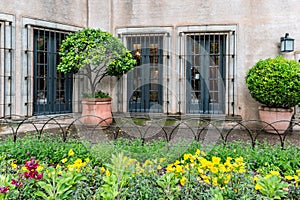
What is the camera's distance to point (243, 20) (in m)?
6.16

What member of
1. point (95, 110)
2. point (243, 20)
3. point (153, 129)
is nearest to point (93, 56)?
point (95, 110)

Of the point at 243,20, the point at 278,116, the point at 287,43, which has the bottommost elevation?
the point at 278,116

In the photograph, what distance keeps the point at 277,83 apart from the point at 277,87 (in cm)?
8

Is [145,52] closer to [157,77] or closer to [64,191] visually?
[157,77]

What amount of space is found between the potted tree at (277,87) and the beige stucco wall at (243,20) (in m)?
0.64

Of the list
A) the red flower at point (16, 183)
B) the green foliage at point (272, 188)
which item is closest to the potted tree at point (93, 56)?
the red flower at point (16, 183)

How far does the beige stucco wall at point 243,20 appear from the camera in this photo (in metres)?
6.00

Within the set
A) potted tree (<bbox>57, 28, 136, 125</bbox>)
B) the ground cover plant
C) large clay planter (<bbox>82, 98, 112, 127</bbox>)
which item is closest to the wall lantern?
potted tree (<bbox>57, 28, 136, 125</bbox>)

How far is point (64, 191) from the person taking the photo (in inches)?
85.1

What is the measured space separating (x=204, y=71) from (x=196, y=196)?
4513mm

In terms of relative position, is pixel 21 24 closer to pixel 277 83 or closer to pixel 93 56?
pixel 93 56

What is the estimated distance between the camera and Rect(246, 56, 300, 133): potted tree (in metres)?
5.19

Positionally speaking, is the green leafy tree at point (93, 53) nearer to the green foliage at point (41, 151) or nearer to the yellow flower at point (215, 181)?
the green foliage at point (41, 151)

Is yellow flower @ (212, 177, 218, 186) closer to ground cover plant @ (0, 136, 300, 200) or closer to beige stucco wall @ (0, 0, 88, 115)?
ground cover plant @ (0, 136, 300, 200)
